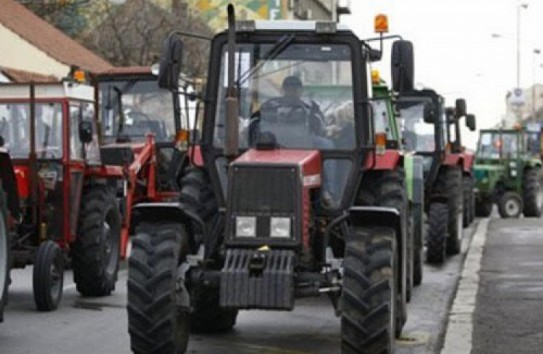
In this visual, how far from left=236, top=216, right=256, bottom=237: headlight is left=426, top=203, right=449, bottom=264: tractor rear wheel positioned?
10.1m

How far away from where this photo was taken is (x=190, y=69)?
44938 mm

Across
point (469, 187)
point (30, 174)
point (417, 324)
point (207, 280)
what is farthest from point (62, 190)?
point (469, 187)

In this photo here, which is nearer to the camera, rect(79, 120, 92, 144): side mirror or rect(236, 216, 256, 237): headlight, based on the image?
rect(236, 216, 256, 237): headlight

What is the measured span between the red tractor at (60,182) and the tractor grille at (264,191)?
401 centimetres

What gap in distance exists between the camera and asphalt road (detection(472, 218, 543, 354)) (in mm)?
11406

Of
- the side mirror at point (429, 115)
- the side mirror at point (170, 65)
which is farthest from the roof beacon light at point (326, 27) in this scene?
the side mirror at point (429, 115)

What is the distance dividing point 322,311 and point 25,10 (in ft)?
108

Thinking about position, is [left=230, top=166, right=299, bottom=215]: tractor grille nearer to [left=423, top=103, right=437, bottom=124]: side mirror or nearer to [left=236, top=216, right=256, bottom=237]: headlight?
[left=236, top=216, right=256, bottom=237]: headlight

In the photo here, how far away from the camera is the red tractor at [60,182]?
13.9m

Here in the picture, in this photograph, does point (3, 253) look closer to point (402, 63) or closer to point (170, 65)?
point (170, 65)

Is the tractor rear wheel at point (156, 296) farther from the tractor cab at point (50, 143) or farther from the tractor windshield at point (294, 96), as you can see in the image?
the tractor cab at point (50, 143)

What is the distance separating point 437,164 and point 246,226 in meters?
12.1

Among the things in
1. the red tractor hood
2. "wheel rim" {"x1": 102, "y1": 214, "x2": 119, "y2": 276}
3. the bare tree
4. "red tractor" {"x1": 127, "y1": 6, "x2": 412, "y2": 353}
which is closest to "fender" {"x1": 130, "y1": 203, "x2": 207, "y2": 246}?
"red tractor" {"x1": 127, "y1": 6, "x2": 412, "y2": 353}

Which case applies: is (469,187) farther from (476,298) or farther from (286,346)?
(286,346)
